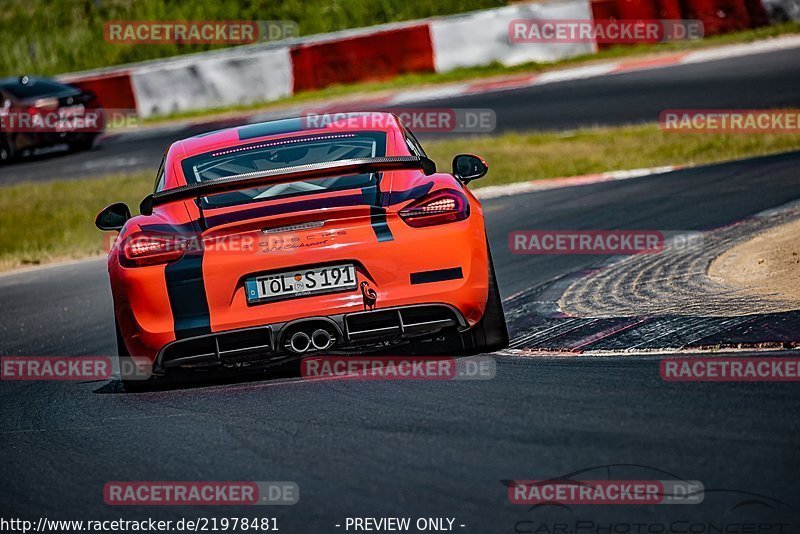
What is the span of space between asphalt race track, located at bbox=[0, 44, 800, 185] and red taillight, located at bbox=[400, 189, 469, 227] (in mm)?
10258

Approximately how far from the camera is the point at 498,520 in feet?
12.6

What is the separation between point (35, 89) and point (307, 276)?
17505mm

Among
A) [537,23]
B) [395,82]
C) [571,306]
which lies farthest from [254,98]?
[571,306]

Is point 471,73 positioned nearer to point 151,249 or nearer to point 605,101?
point 605,101

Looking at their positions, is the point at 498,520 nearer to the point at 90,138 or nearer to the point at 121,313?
the point at 121,313

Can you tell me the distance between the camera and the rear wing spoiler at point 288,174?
20.3 ft

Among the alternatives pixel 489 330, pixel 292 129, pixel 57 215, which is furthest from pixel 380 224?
pixel 57 215

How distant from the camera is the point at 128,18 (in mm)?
32656

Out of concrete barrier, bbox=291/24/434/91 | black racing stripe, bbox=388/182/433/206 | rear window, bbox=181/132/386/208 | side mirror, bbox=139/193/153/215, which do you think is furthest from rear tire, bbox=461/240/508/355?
concrete barrier, bbox=291/24/434/91

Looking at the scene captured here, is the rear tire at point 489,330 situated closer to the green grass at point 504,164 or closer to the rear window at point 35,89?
the green grass at point 504,164

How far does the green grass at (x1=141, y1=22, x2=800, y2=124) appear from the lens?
21.3 m

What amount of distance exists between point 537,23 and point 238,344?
58.4ft

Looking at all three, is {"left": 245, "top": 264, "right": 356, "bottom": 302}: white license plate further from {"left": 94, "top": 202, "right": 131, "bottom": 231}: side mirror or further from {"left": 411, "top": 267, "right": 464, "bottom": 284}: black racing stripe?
{"left": 94, "top": 202, "right": 131, "bottom": 231}: side mirror

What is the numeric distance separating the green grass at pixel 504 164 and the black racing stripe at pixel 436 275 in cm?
832
